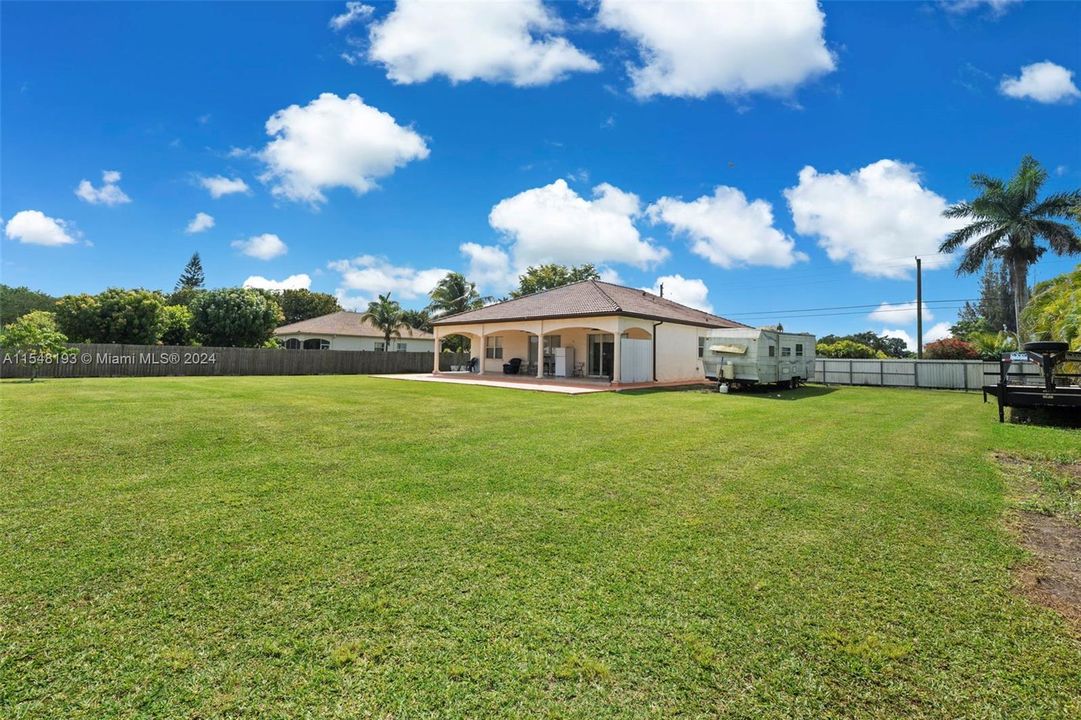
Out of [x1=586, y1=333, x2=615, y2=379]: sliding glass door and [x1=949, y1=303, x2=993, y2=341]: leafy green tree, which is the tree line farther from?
[x1=949, y1=303, x2=993, y2=341]: leafy green tree

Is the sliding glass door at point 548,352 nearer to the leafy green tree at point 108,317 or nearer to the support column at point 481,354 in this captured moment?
the support column at point 481,354

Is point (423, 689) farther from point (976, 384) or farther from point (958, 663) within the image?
point (976, 384)

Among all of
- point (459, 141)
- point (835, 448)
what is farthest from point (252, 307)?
point (835, 448)

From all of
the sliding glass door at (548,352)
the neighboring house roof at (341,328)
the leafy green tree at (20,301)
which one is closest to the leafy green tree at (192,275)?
the leafy green tree at (20,301)

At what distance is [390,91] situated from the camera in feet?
48.0

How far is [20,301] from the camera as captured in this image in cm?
5094

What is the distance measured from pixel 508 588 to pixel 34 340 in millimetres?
26266

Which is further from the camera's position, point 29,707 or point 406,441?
point 406,441

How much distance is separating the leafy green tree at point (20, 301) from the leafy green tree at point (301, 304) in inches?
796

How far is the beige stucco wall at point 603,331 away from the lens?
20.0 m

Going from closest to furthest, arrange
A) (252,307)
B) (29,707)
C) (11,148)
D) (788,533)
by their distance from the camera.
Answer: (29,707), (788,533), (11,148), (252,307)

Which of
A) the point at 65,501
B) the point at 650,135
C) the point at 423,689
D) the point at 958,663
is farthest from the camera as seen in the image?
the point at 650,135

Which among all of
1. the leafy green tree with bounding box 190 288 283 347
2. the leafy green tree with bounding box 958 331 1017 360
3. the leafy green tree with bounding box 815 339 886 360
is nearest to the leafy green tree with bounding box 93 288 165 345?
the leafy green tree with bounding box 190 288 283 347

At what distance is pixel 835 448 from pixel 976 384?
19698mm
